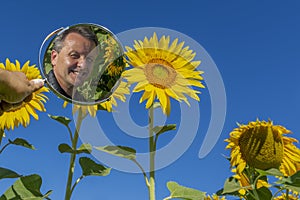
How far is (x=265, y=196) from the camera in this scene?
8.89 feet

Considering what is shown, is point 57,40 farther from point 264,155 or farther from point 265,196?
point 264,155

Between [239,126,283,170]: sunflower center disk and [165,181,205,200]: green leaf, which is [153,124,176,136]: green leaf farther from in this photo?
[239,126,283,170]: sunflower center disk

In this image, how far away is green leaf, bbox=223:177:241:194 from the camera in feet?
8.74

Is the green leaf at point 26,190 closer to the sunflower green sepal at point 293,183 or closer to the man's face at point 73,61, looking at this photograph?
the man's face at point 73,61

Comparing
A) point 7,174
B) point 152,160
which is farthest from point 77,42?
point 7,174

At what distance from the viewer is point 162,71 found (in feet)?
10.00

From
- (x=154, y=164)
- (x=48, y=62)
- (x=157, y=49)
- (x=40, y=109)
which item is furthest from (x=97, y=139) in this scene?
(x=40, y=109)

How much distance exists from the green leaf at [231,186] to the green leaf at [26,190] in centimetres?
106

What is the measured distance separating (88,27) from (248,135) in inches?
71.0

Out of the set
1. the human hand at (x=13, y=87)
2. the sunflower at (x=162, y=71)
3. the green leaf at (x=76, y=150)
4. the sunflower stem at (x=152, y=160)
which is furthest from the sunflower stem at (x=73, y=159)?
the human hand at (x=13, y=87)

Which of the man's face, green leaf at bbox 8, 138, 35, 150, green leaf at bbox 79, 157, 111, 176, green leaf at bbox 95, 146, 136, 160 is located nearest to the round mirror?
the man's face

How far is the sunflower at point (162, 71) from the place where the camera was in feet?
9.39

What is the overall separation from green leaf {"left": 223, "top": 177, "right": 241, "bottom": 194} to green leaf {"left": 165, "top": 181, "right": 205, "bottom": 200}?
290 millimetres

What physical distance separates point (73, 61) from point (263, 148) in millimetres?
1691
